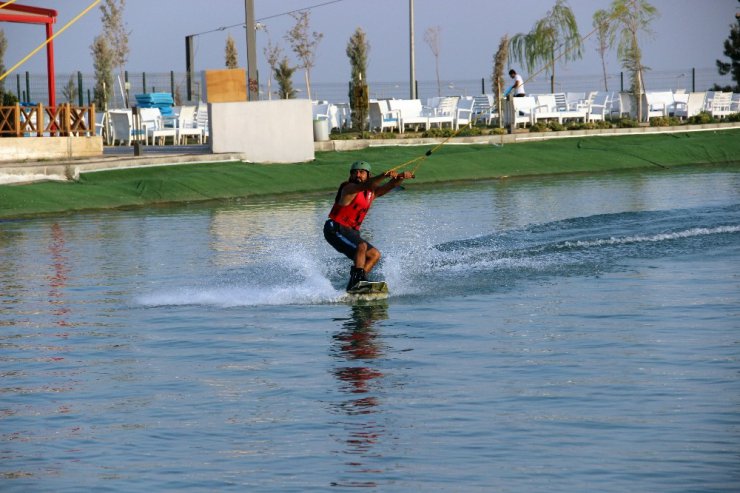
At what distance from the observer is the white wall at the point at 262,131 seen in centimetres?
3219

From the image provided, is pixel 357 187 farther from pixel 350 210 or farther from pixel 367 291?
pixel 367 291

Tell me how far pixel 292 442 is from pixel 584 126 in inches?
1261

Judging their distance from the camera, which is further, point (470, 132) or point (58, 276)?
point (470, 132)

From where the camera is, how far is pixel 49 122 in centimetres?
3161

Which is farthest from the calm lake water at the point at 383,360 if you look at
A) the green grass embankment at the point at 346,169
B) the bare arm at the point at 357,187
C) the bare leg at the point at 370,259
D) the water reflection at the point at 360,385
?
the green grass embankment at the point at 346,169

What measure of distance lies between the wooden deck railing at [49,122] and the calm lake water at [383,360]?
28.8 feet

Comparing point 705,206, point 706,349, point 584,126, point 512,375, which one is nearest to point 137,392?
point 512,375

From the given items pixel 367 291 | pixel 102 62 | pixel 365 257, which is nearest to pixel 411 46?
pixel 102 62

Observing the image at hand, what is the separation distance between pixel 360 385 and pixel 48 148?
2107 cm

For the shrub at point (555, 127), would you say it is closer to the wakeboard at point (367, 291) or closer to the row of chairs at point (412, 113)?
the row of chairs at point (412, 113)

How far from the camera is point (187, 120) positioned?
37.0 meters

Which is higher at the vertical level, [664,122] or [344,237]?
[664,122]

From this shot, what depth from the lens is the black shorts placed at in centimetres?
1547

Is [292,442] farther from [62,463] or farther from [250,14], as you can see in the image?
[250,14]
